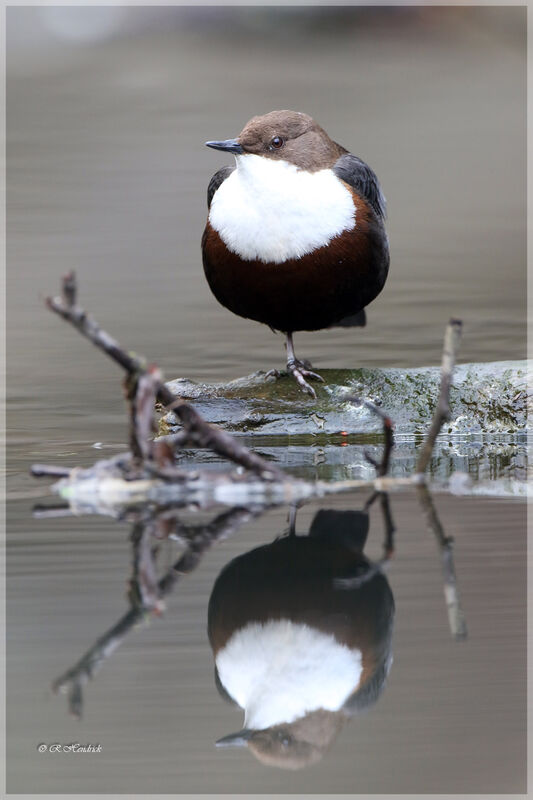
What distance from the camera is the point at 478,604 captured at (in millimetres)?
3262

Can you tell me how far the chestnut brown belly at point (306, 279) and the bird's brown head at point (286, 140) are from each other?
0.33 meters

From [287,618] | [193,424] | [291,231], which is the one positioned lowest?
[287,618]

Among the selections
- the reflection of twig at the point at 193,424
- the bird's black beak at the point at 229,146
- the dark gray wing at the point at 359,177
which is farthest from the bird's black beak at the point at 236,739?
the dark gray wing at the point at 359,177

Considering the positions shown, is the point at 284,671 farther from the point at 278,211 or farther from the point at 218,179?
the point at 218,179

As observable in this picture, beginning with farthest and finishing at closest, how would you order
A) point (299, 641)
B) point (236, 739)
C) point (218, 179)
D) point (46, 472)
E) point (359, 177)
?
point (218, 179) < point (359, 177) < point (46, 472) < point (299, 641) < point (236, 739)

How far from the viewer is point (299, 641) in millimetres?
3084

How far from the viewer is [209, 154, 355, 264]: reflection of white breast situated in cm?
508

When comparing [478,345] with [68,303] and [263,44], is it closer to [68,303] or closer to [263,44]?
[68,303]

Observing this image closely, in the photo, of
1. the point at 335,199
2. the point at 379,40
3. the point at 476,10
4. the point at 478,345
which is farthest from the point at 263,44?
the point at 335,199

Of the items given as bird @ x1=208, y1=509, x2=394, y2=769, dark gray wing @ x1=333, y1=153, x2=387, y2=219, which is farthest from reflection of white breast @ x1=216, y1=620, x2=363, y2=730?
dark gray wing @ x1=333, y1=153, x2=387, y2=219

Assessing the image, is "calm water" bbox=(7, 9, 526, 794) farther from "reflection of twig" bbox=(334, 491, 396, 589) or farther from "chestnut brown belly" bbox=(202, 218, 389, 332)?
"chestnut brown belly" bbox=(202, 218, 389, 332)

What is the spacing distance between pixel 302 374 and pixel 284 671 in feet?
8.45

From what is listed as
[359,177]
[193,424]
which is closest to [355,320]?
[359,177]

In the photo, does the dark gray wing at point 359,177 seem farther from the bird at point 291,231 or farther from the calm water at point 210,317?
the calm water at point 210,317
